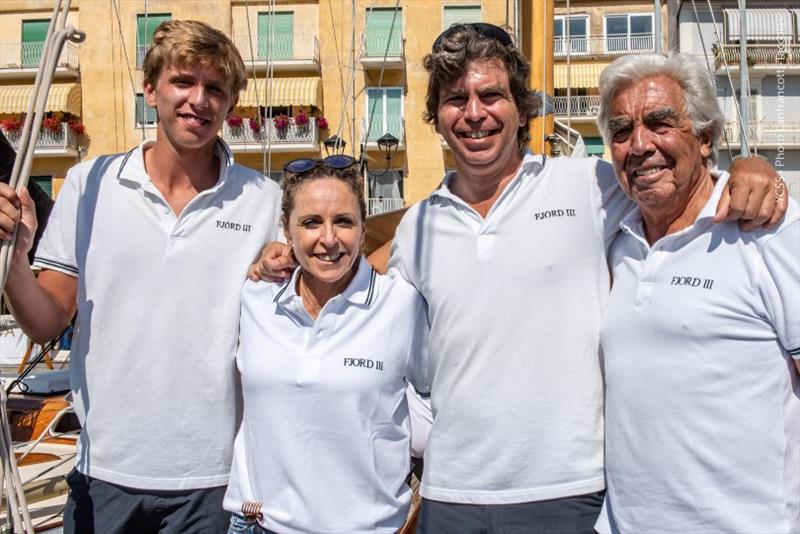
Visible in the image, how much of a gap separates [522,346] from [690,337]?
452 millimetres

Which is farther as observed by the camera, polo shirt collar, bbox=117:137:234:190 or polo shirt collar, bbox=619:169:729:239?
polo shirt collar, bbox=117:137:234:190

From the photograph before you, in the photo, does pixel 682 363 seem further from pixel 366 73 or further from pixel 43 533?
pixel 366 73

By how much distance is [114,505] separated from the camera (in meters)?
2.35

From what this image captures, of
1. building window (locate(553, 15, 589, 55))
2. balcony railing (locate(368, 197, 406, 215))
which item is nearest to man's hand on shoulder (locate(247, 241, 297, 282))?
balcony railing (locate(368, 197, 406, 215))

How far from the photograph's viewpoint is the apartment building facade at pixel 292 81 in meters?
23.7

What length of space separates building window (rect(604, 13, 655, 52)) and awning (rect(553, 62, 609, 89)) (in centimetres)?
89

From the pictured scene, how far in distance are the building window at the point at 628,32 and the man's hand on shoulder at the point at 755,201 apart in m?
25.4

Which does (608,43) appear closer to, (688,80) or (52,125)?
(52,125)

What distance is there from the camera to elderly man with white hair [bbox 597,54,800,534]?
6.23 ft

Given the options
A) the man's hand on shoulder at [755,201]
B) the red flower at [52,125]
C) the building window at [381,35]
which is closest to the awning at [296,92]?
the building window at [381,35]

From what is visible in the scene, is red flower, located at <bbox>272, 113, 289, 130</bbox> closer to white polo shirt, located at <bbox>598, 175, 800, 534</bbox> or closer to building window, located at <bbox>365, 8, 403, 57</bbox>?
building window, located at <bbox>365, 8, 403, 57</bbox>

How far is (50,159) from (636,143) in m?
25.6

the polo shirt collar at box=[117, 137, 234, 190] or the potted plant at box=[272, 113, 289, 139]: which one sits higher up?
the potted plant at box=[272, 113, 289, 139]

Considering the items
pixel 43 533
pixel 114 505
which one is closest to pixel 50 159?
pixel 43 533
